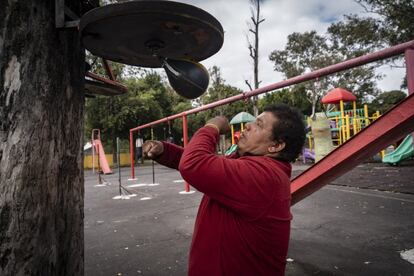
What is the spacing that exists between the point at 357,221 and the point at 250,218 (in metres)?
3.46

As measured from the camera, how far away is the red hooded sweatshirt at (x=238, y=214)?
4.11ft

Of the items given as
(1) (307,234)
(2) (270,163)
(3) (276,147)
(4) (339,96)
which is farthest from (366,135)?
(4) (339,96)

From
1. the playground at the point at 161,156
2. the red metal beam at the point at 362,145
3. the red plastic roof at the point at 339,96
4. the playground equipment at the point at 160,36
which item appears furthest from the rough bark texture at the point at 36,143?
the red plastic roof at the point at 339,96

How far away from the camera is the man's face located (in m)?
1.45

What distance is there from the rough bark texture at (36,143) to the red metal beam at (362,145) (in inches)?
75.6

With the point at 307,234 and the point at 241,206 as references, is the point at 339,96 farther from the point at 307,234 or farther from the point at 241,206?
the point at 241,206

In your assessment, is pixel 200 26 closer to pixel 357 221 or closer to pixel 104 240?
pixel 104 240

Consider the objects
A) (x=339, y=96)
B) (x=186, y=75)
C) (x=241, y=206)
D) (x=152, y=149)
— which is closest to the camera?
(x=241, y=206)

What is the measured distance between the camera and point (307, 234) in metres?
3.65

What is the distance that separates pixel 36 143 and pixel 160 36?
0.91m

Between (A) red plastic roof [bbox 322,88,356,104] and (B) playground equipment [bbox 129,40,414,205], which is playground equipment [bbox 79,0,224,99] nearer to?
(B) playground equipment [bbox 129,40,414,205]

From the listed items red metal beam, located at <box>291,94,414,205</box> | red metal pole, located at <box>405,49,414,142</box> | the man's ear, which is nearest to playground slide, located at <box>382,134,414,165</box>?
red metal beam, located at <box>291,94,414,205</box>

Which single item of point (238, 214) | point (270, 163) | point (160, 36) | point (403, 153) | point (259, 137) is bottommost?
point (403, 153)

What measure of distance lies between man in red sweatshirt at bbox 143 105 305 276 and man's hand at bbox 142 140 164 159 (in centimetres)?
43
